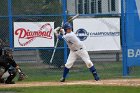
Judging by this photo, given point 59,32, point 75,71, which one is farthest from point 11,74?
point 75,71

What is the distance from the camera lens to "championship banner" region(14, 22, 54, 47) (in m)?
17.7

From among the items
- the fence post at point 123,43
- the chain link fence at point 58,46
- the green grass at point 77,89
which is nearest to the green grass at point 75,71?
the chain link fence at point 58,46

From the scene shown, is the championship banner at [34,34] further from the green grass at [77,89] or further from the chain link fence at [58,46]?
the green grass at [77,89]

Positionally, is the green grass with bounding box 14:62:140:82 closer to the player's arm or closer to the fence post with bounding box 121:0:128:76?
the fence post with bounding box 121:0:128:76

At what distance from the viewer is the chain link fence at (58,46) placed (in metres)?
17.7

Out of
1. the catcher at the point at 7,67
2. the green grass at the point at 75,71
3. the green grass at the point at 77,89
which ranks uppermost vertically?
the catcher at the point at 7,67

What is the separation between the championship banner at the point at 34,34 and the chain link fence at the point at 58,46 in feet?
0.59

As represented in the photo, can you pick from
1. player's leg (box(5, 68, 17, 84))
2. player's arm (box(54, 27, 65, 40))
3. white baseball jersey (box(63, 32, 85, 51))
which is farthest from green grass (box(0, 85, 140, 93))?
player's arm (box(54, 27, 65, 40))

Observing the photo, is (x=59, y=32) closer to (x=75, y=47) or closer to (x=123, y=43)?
(x=75, y=47)

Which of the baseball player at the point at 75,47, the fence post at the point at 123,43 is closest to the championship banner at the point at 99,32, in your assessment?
the fence post at the point at 123,43

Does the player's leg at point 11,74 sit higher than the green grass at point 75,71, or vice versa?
the player's leg at point 11,74

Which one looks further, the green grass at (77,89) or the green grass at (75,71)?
the green grass at (75,71)

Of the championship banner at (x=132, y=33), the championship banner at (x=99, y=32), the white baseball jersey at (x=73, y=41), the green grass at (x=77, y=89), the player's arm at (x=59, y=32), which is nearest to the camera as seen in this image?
the green grass at (x=77, y=89)

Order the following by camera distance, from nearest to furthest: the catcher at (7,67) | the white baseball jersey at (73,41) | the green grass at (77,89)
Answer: the green grass at (77,89)
the catcher at (7,67)
the white baseball jersey at (73,41)
